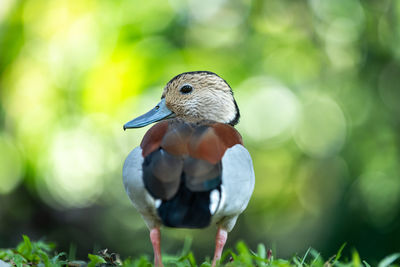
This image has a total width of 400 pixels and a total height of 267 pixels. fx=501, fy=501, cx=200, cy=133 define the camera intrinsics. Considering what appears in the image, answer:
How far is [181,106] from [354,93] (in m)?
5.40

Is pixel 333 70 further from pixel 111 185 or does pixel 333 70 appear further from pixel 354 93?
pixel 111 185

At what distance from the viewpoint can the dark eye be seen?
13.2 feet

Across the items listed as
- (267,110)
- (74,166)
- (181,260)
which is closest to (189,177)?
(181,260)

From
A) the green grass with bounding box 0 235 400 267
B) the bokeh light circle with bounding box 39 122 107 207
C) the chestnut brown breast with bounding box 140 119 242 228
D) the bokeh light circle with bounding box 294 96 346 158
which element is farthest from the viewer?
the bokeh light circle with bounding box 294 96 346 158

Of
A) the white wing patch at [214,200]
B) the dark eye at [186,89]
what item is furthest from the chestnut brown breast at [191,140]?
the dark eye at [186,89]

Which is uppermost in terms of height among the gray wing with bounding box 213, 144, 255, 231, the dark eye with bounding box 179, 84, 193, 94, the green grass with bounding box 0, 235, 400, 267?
the dark eye with bounding box 179, 84, 193, 94

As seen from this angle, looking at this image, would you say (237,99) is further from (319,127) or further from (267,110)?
(319,127)

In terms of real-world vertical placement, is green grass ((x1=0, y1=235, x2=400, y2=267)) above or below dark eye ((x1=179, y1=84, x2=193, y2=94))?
below

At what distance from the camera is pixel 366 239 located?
23.5 ft

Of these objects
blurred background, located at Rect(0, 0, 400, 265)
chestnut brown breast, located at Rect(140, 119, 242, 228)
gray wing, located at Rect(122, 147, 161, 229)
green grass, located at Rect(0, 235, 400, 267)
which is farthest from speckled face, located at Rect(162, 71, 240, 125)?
blurred background, located at Rect(0, 0, 400, 265)

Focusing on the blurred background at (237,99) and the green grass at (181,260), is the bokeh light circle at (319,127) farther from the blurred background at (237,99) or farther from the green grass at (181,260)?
the green grass at (181,260)

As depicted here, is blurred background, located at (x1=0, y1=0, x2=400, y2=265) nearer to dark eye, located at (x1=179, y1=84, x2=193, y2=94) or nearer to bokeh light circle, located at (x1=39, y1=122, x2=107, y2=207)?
bokeh light circle, located at (x1=39, y1=122, x2=107, y2=207)

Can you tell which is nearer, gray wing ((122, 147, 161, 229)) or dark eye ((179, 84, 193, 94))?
gray wing ((122, 147, 161, 229))

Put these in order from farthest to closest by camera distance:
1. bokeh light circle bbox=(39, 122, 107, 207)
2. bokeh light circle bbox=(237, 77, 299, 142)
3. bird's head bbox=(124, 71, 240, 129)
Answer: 1. bokeh light circle bbox=(237, 77, 299, 142)
2. bokeh light circle bbox=(39, 122, 107, 207)
3. bird's head bbox=(124, 71, 240, 129)
